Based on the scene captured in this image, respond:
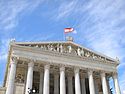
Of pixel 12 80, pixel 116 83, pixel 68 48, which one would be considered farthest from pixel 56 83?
pixel 116 83

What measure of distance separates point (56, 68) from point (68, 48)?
4.00 metres

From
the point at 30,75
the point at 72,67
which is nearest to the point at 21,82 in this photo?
the point at 30,75

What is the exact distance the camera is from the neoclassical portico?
28.9 metres

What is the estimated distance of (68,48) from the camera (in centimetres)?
3412

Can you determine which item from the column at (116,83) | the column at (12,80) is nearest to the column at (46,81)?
the column at (12,80)

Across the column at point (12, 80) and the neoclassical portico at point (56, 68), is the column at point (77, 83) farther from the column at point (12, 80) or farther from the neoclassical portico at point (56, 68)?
the column at point (12, 80)

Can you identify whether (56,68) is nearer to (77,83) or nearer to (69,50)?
(69,50)

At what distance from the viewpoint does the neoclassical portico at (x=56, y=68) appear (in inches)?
1138

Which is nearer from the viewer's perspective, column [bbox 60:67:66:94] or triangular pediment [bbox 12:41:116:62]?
column [bbox 60:67:66:94]

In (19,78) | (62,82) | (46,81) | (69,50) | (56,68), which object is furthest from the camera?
(69,50)

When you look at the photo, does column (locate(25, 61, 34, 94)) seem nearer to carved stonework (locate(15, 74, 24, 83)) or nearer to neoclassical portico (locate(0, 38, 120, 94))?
neoclassical portico (locate(0, 38, 120, 94))

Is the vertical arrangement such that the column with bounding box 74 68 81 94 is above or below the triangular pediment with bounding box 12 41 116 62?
below

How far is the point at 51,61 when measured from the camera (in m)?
30.8

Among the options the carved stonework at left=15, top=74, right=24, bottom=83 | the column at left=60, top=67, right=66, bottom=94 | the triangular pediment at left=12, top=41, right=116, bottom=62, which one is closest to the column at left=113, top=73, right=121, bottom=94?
the triangular pediment at left=12, top=41, right=116, bottom=62
